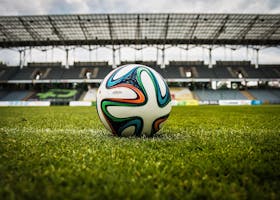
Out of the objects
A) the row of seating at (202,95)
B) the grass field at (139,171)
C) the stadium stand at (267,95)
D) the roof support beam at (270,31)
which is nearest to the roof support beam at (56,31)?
the row of seating at (202,95)

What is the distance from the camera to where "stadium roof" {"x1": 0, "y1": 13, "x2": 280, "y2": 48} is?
34.8m

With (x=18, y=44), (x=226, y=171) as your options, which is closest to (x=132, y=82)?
(x=226, y=171)

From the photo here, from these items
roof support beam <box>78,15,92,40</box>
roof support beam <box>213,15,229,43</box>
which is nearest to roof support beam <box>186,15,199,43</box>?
roof support beam <box>213,15,229,43</box>

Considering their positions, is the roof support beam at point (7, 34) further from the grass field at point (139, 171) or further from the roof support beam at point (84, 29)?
the grass field at point (139, 171)

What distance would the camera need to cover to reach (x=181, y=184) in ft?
6.69

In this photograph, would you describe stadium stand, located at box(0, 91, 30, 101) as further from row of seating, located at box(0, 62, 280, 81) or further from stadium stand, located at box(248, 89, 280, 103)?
stadium stand, located at box(248, 89, 280, 103)

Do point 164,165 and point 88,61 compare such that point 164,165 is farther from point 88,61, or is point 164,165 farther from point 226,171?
point 88,61

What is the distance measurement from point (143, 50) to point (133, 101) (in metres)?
42.3

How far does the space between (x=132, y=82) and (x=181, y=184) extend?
238 centimetres

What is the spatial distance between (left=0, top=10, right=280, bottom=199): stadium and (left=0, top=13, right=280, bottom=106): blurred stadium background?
17 centimetres

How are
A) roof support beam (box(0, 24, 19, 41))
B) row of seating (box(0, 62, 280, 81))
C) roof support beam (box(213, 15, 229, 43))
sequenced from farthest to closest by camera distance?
row of seating (box(0, 62, 280, 81))
roof support beam (box(0, 24, 19, 41))
roof support beam (box(213, 15, 229, 43))

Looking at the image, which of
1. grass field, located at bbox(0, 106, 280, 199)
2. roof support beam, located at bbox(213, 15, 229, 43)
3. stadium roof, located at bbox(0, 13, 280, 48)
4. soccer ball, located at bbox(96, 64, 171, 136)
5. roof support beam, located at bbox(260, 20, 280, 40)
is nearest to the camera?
grass field, located at bbox(0, 106, 280, 199)

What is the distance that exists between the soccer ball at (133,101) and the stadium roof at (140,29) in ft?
103

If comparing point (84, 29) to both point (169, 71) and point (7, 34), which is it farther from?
point (169, 71)
